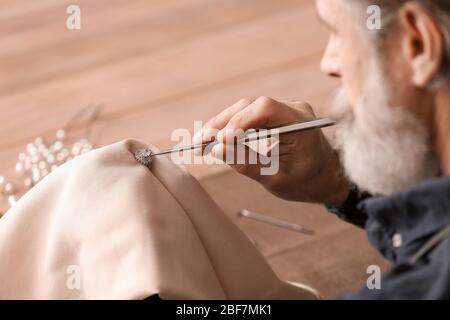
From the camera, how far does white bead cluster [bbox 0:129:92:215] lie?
1.76 m

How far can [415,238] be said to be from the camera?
91 cm

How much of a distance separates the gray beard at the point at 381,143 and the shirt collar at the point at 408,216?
2.6 inches

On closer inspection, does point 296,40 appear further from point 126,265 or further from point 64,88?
point 126,265

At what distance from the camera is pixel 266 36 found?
2.34 metres

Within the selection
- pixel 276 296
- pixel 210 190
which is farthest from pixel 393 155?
pixel 210 190

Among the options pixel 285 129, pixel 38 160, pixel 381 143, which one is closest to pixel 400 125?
pixel 381 143

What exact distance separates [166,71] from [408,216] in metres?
1.38

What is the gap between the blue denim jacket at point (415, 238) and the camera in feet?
2.79

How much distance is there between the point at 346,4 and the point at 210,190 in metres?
0.85

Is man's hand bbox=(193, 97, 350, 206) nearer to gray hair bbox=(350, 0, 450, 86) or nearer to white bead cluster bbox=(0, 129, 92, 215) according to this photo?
gray hair bbox=(350, 0, 450, 86)

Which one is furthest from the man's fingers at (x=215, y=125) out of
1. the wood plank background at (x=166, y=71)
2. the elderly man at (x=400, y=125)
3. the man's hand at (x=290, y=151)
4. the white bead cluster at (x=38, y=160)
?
the white bead cluster at (x=38, y=160)

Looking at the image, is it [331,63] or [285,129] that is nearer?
[331,63]

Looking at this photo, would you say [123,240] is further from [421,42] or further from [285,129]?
[421,42]

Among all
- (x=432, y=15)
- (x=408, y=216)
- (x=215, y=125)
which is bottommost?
(x=408, y=216)
